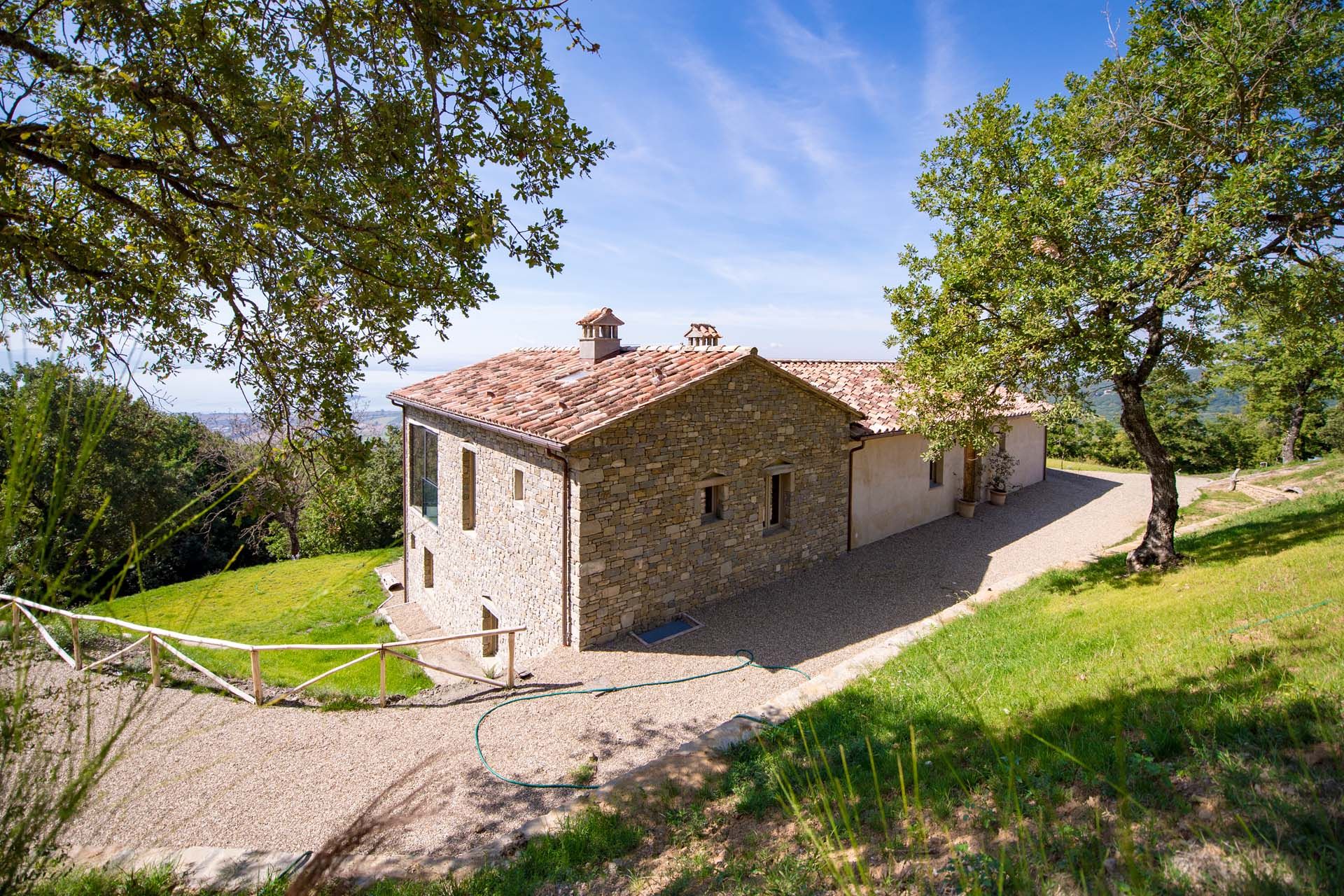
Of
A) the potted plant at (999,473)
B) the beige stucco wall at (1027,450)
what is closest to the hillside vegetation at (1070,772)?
the potted plant at (999,473)

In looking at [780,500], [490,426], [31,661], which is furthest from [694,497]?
[31,661]

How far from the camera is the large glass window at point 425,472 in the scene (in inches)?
581

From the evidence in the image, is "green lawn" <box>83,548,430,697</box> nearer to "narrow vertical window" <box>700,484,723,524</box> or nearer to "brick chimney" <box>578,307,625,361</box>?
"narrow vertical window" <box>700,484,723,524</box>

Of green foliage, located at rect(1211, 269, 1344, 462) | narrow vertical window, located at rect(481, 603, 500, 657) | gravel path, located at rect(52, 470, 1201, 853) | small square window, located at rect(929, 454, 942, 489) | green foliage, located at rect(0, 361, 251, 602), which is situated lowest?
narrow vertical window, located at rect(481, 603, 500, 657)

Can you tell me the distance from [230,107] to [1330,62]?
39.1ft

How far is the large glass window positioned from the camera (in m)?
14.8

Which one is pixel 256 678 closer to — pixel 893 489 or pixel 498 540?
pixel 498 540

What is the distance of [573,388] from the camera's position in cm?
1136

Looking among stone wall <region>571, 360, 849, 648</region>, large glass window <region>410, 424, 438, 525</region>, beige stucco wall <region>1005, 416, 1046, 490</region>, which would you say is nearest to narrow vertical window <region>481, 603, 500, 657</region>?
large glass window <region>410, 424, 438, 525</region>

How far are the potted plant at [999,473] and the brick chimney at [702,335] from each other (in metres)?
10.2

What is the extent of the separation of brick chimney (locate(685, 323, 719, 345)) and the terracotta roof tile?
2.42 ft

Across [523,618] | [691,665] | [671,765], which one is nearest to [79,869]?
[671,765]

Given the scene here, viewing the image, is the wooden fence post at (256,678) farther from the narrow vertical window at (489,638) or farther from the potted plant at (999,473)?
the potted plant at (999,473)

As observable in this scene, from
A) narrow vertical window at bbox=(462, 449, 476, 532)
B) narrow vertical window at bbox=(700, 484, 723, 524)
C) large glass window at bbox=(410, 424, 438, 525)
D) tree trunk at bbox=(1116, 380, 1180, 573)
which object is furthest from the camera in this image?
large glass window at bbox=(410, 424, 438, 525)
